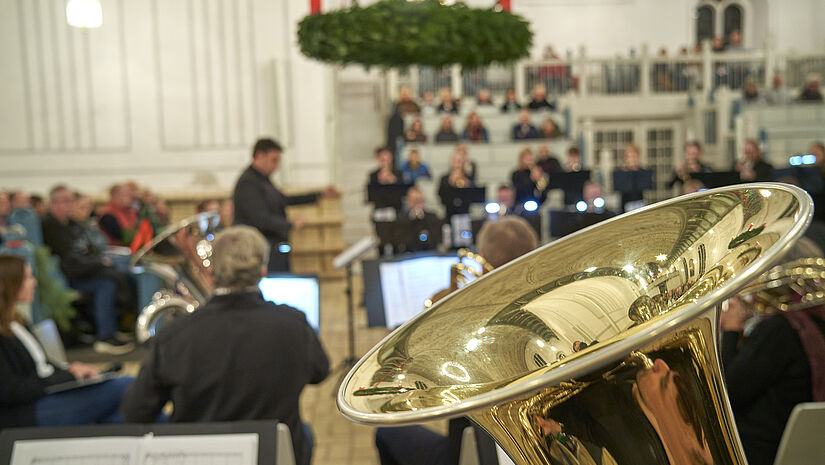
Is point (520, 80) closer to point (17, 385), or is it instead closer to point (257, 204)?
point (257, 204)

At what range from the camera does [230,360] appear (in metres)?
2.05

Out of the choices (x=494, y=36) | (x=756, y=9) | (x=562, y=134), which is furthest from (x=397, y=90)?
(x=756, y=9)

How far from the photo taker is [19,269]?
9.26 feet

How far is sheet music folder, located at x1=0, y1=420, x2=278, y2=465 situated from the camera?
1679 millimetres

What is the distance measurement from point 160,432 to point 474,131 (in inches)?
366

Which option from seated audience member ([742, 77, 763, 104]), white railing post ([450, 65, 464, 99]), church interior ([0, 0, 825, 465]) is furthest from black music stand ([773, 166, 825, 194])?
white railing post ([450, 65, 464, 99])

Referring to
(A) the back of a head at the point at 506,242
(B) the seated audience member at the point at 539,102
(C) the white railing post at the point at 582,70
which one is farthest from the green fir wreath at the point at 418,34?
(C) the white railing post at the point at 582,70

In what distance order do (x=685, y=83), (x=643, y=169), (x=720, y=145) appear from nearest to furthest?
(x=643, y=169)
(x=720, y=145)
(x=685, y=83)

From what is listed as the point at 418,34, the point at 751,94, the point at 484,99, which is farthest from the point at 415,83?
the point at 418,34

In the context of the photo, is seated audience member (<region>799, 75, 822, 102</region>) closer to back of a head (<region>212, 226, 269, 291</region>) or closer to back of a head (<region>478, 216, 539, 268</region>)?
back of a head (<region>478, 216, 539, 268</region>)

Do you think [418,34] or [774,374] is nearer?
[774,374]

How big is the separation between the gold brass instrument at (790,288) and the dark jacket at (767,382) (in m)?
0.08

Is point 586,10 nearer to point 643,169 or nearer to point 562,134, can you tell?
point 562,134

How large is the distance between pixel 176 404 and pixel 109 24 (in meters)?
7.97
